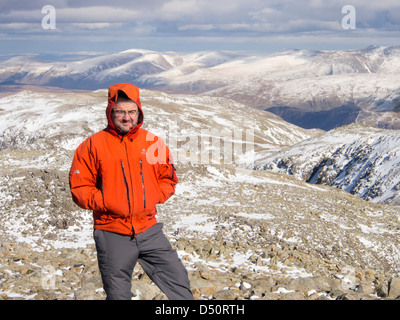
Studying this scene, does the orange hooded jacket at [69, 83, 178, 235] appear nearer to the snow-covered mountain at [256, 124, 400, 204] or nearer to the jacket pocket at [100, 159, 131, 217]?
Result: the jacket pocket at [100, 159, 131, 217]

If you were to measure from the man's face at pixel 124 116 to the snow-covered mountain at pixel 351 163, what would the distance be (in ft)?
145

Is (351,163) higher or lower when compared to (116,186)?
lower

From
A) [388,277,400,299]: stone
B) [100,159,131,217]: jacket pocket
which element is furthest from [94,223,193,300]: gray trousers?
[388,277,400,299]: stone

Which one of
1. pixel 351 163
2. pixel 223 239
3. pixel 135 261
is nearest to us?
pixel 135 261

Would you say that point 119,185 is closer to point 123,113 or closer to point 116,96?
point 123,113

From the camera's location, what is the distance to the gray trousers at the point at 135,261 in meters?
6.65

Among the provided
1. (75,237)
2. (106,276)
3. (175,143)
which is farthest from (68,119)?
(106,276)

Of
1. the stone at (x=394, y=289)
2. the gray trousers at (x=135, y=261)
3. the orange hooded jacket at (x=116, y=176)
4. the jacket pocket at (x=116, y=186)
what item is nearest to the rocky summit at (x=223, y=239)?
the stone at (x=394, y=289)

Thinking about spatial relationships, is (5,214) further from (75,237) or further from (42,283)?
(42,283)

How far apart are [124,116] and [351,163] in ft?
204

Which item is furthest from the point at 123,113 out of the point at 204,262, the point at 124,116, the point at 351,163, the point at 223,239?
the point at 351,163

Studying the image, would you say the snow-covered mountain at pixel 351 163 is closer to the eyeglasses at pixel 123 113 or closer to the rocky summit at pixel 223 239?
the rocky summit at pixel 223 239

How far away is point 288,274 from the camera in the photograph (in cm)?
1346

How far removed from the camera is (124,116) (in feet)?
21.8
